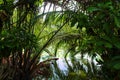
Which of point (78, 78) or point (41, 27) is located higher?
point (41, 27)

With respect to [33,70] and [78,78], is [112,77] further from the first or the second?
[33,70]

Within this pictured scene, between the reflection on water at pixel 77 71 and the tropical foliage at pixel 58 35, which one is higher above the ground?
the tropical foliage at pixel 58 35

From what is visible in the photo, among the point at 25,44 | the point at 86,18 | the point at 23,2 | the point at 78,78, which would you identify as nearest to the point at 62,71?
the point at 78,78

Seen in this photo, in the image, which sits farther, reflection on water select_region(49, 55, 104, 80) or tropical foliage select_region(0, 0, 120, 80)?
reflection on water select_region(49, 55, 104, 80)

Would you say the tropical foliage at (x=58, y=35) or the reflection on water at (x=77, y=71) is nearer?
the tropical foliage at (x=58, y=35)

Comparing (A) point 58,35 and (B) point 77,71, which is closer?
(B) point 77,71

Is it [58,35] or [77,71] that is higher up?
[58,35]

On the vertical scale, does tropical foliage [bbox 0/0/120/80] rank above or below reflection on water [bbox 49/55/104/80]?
above

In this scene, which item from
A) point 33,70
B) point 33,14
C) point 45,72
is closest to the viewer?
point 33,14

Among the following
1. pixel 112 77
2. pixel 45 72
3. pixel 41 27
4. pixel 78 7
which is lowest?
pixel 45 72

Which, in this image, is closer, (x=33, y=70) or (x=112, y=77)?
(x=112, y=77)

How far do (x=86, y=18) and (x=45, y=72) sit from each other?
4.72 metres

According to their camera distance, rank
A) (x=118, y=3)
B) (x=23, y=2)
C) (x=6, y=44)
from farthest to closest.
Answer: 1. (x=23, y=2)
2. (x=6, y=44)
3. (x=118, y=3)

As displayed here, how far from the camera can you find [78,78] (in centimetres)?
715
